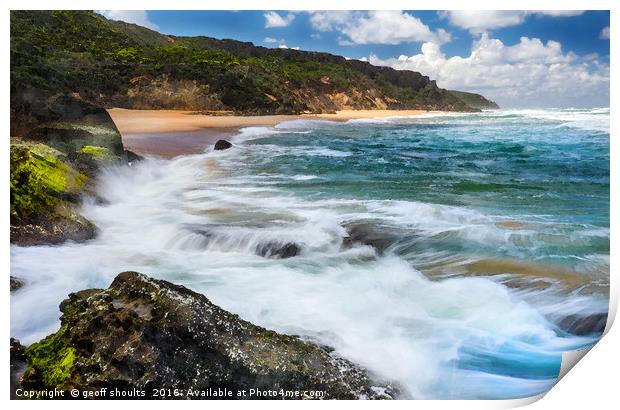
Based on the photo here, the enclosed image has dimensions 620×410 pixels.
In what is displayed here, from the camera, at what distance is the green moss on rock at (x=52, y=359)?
3.47 metres

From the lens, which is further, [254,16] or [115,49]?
[115,49]

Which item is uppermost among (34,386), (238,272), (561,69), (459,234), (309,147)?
(561,69)

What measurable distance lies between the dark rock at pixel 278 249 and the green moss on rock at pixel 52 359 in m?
1.43

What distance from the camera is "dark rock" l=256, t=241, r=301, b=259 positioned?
4.14 metres

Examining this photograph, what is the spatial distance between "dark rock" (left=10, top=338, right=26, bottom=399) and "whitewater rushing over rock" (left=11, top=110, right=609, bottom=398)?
0.11m

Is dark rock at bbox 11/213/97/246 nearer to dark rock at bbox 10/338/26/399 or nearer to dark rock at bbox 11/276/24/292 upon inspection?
dark rock at bbox 11/276/24/292

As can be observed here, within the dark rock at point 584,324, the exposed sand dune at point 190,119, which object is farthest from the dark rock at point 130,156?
the dark rock at point 584,324

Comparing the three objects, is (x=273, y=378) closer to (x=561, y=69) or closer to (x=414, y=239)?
(x=414, y=239)

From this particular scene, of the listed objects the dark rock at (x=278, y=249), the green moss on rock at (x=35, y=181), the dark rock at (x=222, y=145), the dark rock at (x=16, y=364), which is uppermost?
the dark rock at (x=222, y=145)

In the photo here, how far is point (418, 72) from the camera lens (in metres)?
4.66

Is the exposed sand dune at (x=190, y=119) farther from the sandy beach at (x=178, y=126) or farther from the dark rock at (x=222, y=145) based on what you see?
the dark rock at (x=222, y=145)

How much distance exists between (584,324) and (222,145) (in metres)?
3.18

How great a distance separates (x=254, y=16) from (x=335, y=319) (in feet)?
7.74
